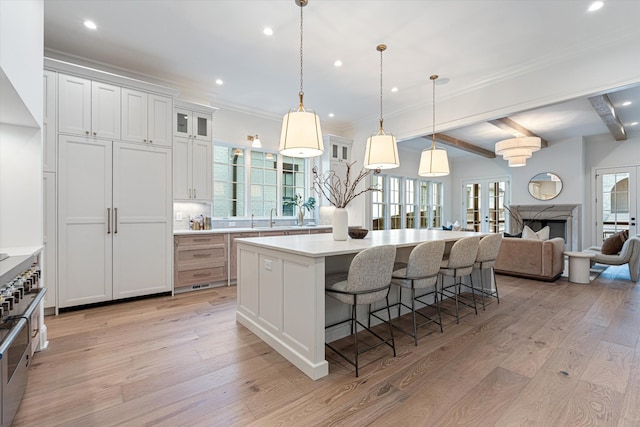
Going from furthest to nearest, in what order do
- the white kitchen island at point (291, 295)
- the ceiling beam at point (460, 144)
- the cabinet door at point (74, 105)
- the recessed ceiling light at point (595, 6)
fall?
the ceiling beam at point (460, 144) < the cabinet door at point (74, 105) < the recessed ceiling light at point (595, 6) < the white kitchen island at point (291, 295)

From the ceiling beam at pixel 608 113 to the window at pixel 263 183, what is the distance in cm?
502

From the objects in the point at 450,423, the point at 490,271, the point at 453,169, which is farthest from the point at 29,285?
the point at 453,169

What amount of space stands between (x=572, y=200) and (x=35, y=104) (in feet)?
31.8

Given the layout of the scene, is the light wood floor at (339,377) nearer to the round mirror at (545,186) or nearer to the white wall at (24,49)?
the white wall at (24,49)

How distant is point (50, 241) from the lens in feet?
10.3

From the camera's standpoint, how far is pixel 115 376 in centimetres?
204

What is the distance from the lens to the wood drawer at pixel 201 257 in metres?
4.06

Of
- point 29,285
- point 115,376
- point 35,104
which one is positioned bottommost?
Answer: point 115,376

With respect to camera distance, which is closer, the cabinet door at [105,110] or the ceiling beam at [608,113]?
the cabinet door at [105,110]

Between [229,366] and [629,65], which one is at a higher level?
[629,65]

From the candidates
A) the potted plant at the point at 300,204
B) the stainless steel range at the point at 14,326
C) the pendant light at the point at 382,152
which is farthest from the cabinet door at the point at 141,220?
the pendant light at the point at 382,152

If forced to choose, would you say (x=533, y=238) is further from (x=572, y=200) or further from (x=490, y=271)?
(x=572, y=200)

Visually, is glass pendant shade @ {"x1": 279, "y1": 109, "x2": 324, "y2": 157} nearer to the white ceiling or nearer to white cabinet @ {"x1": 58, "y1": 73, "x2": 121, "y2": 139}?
the white ceiling

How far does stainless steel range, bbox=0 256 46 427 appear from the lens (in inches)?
52.8
